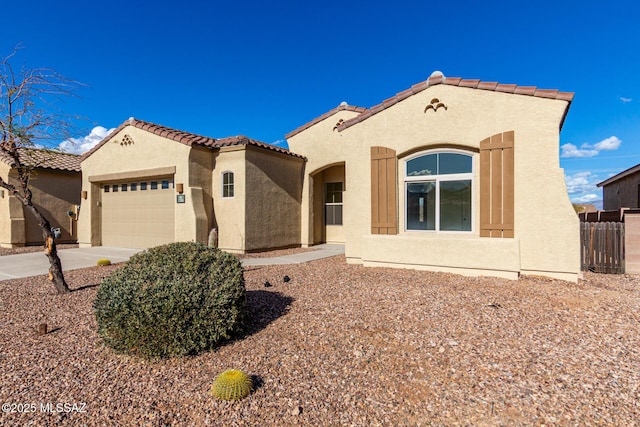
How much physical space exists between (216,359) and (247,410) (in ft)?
3.49

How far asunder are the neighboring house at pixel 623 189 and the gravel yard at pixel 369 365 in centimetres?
1291

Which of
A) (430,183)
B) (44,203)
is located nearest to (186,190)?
(430,183)

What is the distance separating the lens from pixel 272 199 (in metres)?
12.9

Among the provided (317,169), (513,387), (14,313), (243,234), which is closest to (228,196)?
(243,234)

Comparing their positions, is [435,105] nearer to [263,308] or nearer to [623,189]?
[263,308]

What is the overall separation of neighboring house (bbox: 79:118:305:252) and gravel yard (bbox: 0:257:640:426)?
19.8ft

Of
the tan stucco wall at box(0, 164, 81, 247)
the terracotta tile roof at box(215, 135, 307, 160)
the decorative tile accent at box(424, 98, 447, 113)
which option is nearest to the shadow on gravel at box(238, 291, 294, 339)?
the decorative tile accent at box(424, 98, 447, 113)

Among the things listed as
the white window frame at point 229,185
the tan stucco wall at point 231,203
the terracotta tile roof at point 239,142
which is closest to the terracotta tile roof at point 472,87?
the terracotta tile roof at point 239,142

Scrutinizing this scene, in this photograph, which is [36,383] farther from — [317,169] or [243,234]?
[317,169]

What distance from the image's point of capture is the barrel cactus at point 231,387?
312 cm

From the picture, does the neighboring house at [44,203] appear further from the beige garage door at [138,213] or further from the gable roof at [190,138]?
the gable roof at [190,138]

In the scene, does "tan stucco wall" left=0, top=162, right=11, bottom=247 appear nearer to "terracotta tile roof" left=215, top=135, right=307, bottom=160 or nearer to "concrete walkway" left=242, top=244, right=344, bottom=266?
"terracotta tile roof" left=215, top=135, right=307, bottom=160

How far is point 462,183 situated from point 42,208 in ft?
55.4

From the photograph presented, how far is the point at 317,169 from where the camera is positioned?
14047 millimetres
